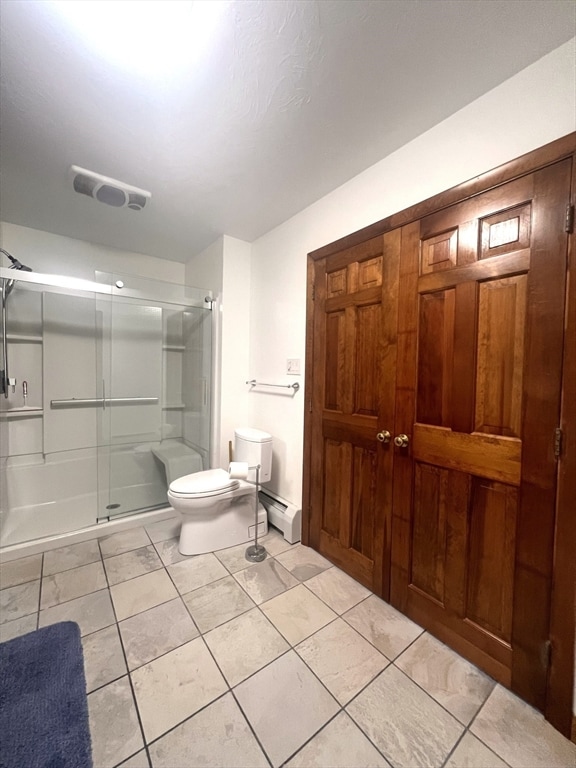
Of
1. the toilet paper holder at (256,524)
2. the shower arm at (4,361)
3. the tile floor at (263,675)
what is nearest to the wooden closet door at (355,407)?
the tile floor at (263,675)

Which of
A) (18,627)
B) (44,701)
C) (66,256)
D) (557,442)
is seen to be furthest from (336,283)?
(66,256)

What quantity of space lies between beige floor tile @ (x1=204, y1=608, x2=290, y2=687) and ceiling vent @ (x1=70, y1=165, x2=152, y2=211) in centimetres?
253

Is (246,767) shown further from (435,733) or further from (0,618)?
(0,618)

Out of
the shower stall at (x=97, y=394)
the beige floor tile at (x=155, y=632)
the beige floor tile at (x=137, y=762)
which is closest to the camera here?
the beige floor tile at (x=137, y=762)

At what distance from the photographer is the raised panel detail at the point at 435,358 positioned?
1273mm

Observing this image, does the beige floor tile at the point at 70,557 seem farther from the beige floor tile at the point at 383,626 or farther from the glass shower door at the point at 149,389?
the beige floor tile at the point at 383,626

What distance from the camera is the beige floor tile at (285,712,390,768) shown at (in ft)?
2.92

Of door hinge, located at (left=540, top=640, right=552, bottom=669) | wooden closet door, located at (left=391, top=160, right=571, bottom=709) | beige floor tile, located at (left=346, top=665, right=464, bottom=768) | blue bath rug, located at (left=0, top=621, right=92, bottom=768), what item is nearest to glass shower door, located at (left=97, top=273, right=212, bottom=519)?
blue bath rug, located at (left=0, top=621, right=92, bottom=768)

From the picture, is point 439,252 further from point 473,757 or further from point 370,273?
point 473,757

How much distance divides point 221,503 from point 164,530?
2.08 ft

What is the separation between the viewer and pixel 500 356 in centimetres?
113

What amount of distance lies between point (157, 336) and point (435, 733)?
285 cm

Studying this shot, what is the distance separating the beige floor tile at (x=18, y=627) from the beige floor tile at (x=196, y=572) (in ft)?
2.03

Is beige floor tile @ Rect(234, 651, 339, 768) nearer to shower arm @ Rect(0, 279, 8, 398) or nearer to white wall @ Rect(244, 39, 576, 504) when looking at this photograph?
white wall @ Rect(244, 39, 576, 504)
